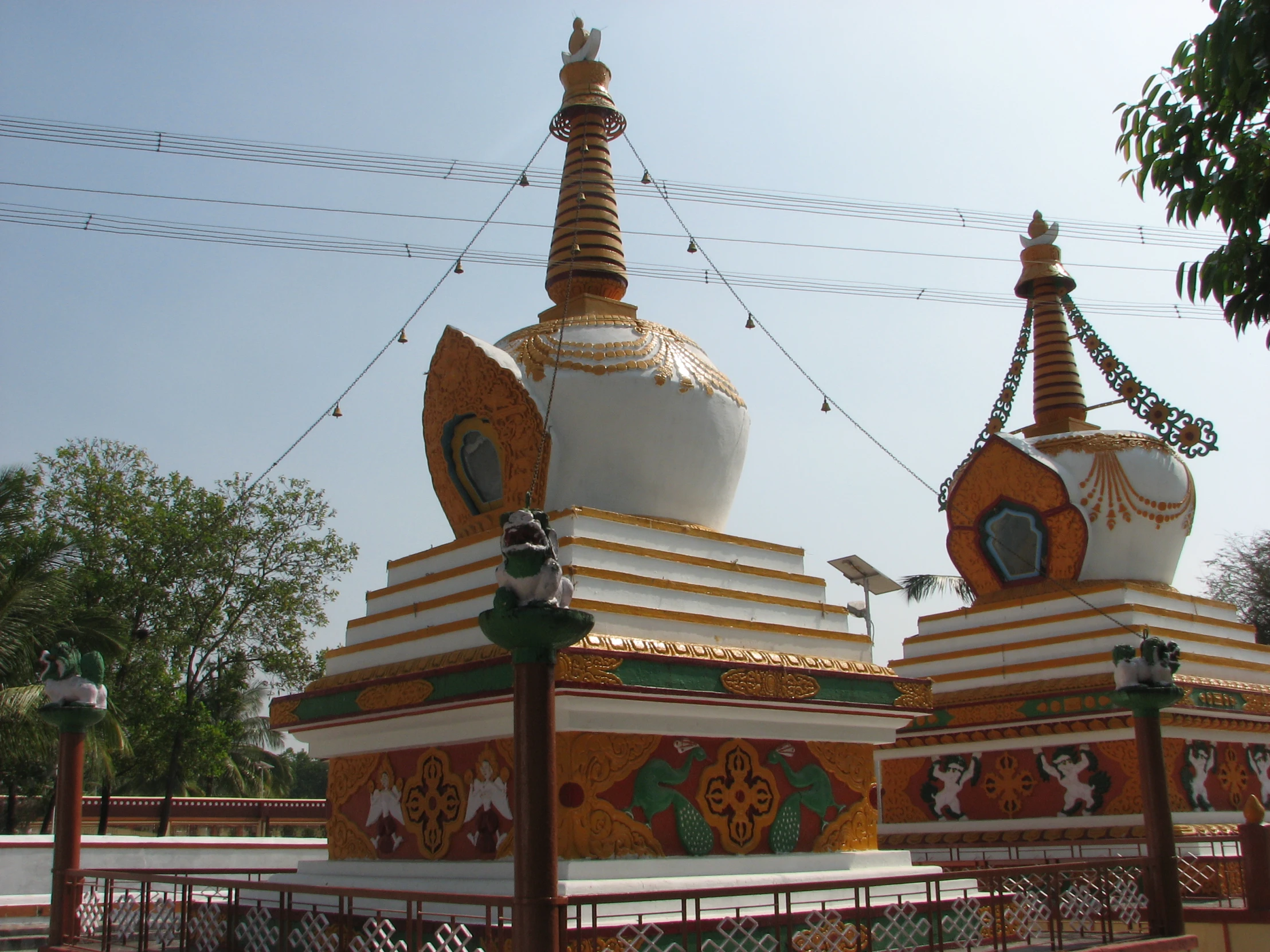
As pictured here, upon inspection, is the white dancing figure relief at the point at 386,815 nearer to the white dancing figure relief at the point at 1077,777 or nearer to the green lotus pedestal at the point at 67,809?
the green lotus pedestal at the point at 67,809

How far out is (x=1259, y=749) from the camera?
56.1ft

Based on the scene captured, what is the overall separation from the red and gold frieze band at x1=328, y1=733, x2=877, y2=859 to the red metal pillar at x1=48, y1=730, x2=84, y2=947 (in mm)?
2418

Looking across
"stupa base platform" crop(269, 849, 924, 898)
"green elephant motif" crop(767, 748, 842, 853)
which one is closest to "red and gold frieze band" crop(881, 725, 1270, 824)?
"stupa base platform" crop(269, 849, 924, 898)

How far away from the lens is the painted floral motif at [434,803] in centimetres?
1063

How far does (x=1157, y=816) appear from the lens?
1094cm

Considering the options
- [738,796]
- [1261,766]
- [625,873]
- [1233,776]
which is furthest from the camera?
[1261,766]

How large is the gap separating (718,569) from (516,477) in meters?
2.23

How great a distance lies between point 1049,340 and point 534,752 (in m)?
15.9

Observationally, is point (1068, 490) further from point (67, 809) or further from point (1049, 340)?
point (67, 809)

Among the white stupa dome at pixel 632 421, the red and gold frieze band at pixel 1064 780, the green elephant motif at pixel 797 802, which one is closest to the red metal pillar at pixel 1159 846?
the green elephant motif at pixel 797 802

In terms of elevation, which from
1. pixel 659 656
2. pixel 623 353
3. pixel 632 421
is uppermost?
pixel 623 353

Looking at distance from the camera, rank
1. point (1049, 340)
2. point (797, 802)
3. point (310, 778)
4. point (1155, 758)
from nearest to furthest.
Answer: point (1155, 758) < point (797, 802) < point (1049, 340) < point (310, 778)

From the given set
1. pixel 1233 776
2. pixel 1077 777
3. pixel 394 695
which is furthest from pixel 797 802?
pixel 1233 776

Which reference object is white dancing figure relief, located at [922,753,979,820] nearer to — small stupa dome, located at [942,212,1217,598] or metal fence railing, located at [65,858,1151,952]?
small stupa dome, located at [942,212,1217,598]
